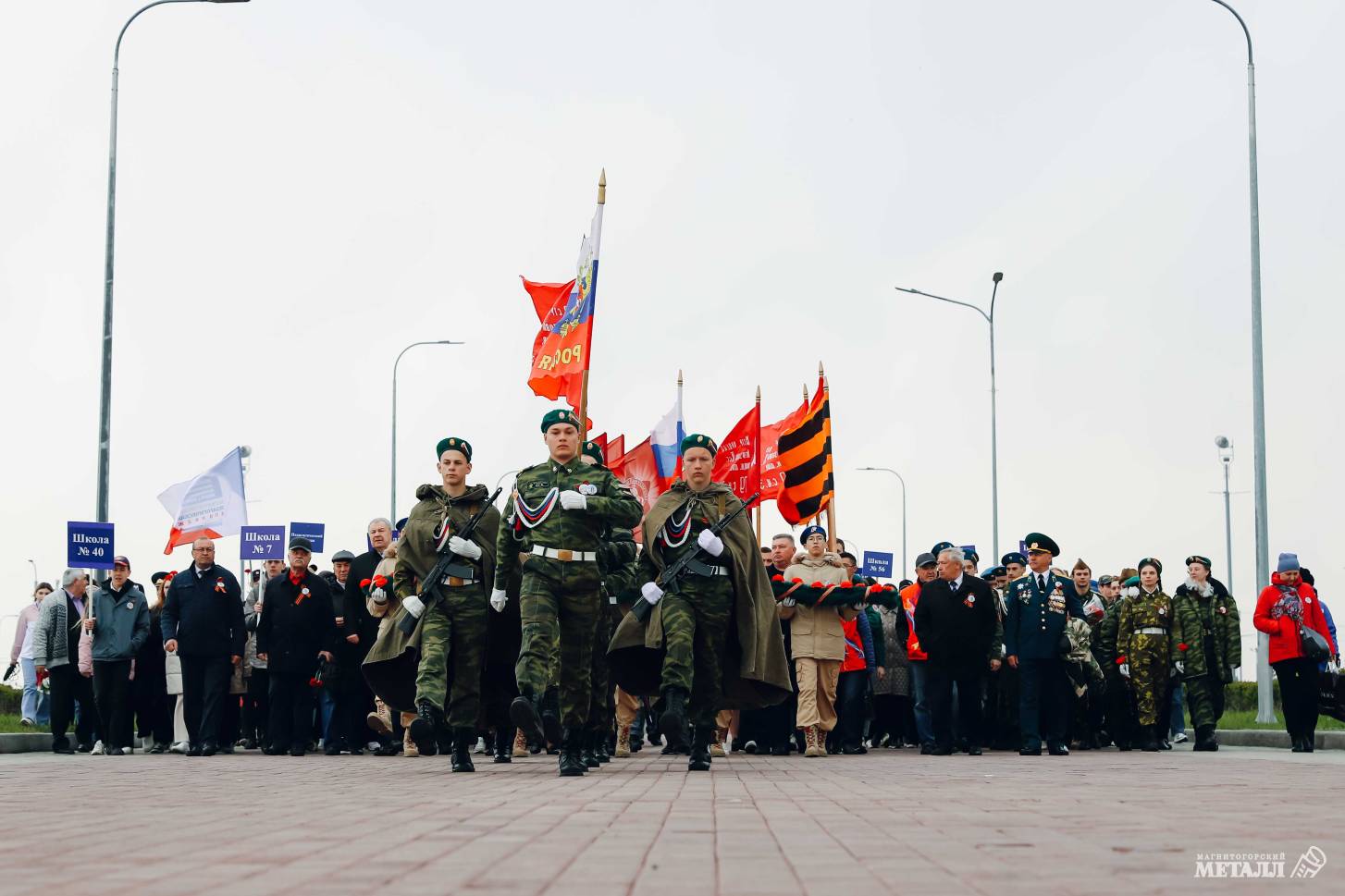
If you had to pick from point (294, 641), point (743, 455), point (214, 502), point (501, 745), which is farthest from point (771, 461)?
point (501, 745)

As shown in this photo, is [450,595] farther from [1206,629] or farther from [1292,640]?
[1206,629]

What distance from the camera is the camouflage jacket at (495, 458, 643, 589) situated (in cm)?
1147

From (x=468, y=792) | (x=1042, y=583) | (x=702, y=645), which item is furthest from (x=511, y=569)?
(x=1042, y=583)

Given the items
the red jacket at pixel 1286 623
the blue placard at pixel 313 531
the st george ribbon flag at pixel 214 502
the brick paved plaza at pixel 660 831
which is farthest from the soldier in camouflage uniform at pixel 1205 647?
the st george ribbon flag at pixel 214 502

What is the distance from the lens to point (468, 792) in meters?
9.42

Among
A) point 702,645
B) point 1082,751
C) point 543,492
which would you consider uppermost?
point 543,492

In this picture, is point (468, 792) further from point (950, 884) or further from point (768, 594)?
point (950, 884)

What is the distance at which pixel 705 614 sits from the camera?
1220 cm

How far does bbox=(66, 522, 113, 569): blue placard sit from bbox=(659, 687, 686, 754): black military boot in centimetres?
1107

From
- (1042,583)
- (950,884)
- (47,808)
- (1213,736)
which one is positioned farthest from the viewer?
(1213,736)

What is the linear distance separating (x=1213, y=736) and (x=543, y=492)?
9.14 meters

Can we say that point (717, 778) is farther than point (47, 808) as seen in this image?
Yes

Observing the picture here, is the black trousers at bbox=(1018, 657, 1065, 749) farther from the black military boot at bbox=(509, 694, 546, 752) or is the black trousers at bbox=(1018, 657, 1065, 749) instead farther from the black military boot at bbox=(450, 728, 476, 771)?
the black military boot at bbox=(509, 694, 546, 752)

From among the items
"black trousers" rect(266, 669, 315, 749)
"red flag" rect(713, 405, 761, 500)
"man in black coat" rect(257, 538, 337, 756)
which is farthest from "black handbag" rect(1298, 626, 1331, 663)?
"red flag" rect(713, 405, 761, 500)
